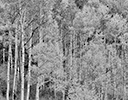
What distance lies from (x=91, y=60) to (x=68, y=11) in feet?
30.2

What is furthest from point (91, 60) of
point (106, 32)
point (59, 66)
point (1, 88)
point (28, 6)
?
point (106, 32)

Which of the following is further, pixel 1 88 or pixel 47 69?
pixel 1 88

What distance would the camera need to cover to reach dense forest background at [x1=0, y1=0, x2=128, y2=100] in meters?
9.30

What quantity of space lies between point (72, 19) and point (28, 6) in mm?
14921

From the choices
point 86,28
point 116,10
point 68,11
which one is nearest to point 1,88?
point 86,28

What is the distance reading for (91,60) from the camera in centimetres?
1652

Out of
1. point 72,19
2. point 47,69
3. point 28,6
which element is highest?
point 72,19

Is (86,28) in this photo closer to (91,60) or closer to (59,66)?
(91,60)

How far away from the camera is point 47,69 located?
1333 centimetres

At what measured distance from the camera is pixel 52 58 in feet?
47.1

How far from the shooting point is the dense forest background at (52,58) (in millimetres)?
9295

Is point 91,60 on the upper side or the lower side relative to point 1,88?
upper

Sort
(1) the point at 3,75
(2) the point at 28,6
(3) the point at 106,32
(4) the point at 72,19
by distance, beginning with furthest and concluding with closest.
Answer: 1. (3) the point at 106,32
2. (4) the point at 72,19
3. (1) the point at 3,75
4. (2) the point at 28,6

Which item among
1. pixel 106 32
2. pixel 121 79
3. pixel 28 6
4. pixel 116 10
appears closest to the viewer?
pixel 28 6
